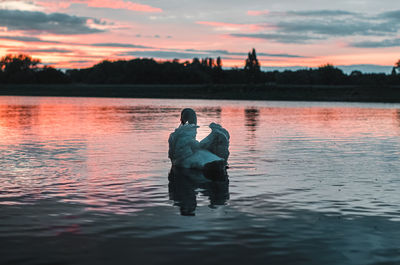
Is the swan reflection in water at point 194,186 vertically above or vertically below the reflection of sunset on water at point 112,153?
below

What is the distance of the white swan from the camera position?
17641 mm

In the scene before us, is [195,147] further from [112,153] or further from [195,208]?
[112,153]

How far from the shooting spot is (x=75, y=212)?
1229 cm

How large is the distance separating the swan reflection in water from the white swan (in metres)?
0.34

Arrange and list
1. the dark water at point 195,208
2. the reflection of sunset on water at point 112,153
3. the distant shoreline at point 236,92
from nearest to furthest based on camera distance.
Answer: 1. the dark water at point 195,208
2. the reflection of sunset on water at point 112,153
3. the distant shoreline at point 236,92

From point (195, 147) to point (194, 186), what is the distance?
2485 mm

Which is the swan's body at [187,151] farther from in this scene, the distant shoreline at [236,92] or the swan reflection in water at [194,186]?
the distant shoreline at [236,92]

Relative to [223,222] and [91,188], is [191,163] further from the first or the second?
[223,222]

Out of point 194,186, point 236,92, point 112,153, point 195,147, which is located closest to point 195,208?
point 194,186

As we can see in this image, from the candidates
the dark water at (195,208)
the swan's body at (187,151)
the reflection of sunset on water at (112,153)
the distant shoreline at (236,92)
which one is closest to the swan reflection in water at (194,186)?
the dark water at (195,208)

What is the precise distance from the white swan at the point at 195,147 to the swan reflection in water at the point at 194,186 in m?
0.34

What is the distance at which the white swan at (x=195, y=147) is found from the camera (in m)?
17.6

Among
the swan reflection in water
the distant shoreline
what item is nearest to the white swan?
the swan reflection in water

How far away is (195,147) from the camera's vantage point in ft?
59.2
